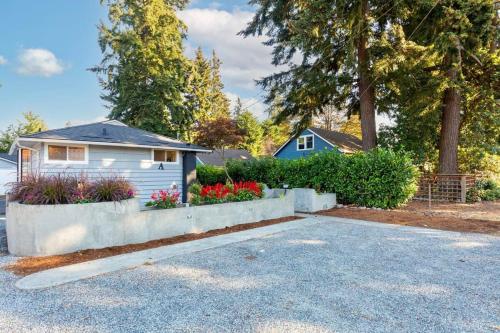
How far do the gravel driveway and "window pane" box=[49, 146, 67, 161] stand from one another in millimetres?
4889

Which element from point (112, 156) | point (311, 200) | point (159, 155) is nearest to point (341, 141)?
point (311, 200)

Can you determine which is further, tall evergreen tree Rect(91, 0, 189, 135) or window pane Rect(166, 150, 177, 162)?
tall evergreen tree Rect(91, 0, 189, 135)

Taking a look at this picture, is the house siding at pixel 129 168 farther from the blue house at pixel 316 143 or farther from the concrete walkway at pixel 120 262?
the blue house at pixel 316 143

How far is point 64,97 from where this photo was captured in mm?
22156

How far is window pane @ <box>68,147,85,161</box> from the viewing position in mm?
8930

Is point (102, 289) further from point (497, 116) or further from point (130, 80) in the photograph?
point (130, 80)

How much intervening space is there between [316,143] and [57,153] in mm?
18962

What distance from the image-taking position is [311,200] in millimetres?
9711

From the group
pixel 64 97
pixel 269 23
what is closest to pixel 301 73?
pixel 269 23

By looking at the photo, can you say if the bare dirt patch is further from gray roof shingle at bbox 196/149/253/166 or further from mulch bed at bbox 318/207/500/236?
gray roof shingle at bbox 196/149/253/166

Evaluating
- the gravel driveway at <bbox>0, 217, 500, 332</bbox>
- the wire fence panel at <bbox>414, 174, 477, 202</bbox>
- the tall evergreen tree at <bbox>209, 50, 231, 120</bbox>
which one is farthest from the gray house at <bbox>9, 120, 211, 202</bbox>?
the tall evergreen tree at <bbox>209, 50, 231, 120</bbox>

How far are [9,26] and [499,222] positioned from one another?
69.5 feet

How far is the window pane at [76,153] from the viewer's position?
8.93 meters

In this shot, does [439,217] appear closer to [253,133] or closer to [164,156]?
[164,156]
